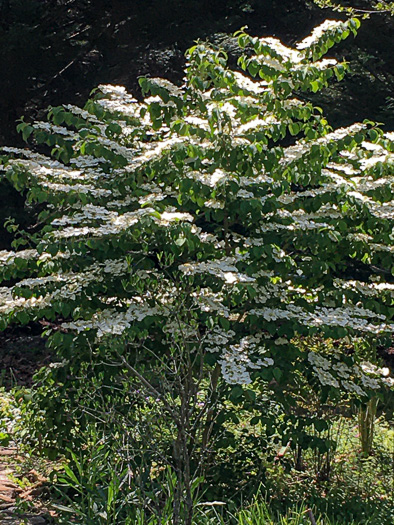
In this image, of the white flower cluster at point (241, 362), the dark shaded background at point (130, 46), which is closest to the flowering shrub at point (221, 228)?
the white flower cluster at point (241, 362)

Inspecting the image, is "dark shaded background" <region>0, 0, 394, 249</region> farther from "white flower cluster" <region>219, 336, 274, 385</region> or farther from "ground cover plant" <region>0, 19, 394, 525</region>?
"white flower cluster" <region>219, 336, 274, 385</region>

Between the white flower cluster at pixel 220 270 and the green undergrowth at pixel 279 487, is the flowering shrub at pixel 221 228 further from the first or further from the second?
the green undergrowth at pixel 279 487

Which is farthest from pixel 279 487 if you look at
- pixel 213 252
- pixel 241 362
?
pixel 213 252

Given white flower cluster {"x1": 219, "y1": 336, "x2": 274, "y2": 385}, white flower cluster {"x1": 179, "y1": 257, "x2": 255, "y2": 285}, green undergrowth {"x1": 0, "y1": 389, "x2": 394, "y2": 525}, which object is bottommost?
green undergrowth {"x1": 0, "y1": 389, "x2": 394, "y2": 525}

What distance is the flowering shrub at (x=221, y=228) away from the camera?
127 inches

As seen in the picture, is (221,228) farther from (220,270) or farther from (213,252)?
(220,270)

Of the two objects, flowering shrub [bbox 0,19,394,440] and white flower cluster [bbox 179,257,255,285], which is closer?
white flower cluster [bbox 179,257,255,285]

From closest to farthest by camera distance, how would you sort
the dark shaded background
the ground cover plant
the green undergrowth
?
the green undergrowth → the ground cover plant → the dark shaded background

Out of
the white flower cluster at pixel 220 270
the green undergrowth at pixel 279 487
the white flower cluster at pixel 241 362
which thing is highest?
the white flower cluster at pixel 220 270

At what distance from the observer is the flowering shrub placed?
324 cm

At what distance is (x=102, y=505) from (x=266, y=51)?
7.63ft

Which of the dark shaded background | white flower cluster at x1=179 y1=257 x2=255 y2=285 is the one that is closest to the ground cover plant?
white flower cluster at x1=179 y1=257 x2=255 y2=285

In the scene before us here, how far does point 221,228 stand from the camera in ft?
12.2

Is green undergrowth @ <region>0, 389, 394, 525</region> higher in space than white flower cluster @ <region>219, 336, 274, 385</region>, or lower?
lower
